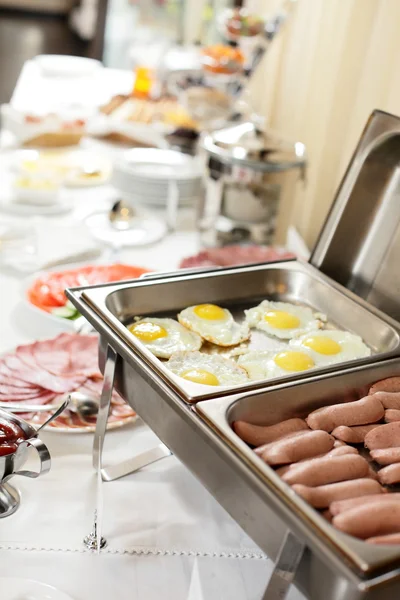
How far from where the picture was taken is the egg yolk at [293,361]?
1271 millimetres

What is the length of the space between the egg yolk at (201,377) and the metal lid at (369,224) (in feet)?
1.41

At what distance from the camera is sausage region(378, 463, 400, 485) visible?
3.18 ft

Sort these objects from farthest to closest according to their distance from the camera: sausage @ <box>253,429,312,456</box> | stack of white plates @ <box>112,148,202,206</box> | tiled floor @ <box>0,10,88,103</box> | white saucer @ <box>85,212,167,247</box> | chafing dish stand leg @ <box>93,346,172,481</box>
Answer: tiled floor @ <box>0,10,88,103</box>
stack of white plates @ <box>112,148,202,206</box>
white saucer @ <box>85,212,167,247</box>
chafing dish stand leg @ <box>93,346,172,481</box>
sausage @ <box>253,429,312,456</box>

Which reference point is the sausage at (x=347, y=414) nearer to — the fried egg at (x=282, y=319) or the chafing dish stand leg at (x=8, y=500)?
the fried egg at (x=282, y=319)

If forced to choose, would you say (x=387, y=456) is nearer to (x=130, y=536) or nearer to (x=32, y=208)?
(x=130, y=536)

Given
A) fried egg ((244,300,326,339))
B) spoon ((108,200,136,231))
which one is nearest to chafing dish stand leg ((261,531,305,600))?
fried egg ((244,300,326,339))

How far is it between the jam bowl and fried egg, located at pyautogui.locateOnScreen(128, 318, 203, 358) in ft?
0.84

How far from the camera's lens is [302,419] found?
1102mm

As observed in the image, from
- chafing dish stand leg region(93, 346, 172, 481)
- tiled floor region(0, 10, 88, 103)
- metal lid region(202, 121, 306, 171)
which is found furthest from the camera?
tiled floor region(0, 10, 88, 103)

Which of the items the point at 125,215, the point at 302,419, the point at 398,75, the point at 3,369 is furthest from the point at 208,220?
the point at 302,419

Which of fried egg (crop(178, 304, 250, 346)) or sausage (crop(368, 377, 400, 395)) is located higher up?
sausage (crop(368, 377, 400, 395))

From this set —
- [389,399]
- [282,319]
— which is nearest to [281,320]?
[282,319]

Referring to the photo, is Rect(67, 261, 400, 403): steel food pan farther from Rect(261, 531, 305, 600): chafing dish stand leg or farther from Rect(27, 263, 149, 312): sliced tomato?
Rect(27, 263, 149, 312): sliced tomato

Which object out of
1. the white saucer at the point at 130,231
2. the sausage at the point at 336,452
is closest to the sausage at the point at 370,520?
the sausage at the point at 336,452
